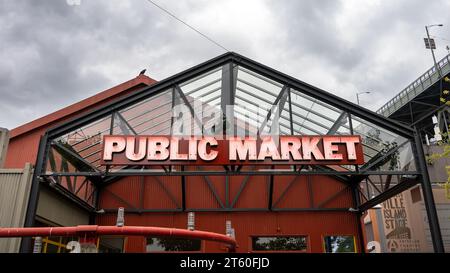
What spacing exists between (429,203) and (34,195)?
1269 centimetres

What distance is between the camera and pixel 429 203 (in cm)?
1239

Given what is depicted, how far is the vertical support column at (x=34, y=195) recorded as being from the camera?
1127 cm

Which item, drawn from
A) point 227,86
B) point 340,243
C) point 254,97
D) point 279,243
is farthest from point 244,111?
point 340,243

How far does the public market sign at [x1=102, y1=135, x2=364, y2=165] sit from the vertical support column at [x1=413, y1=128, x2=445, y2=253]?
6.28 ft

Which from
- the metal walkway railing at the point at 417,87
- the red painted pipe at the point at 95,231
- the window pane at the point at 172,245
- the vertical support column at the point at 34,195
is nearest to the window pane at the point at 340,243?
the window pane at the point at 172,245

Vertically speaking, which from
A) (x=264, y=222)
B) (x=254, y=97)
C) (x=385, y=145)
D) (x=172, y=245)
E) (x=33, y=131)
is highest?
(x=254, y=97)

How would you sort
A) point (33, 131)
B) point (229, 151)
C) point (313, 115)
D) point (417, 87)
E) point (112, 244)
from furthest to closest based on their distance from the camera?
point (417, 87) < point (33, 131) < point (112, 244) < point (313, 115) < point (229, 151)

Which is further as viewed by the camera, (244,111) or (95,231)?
(244,111)

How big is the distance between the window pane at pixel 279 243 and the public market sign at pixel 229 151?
6069mm

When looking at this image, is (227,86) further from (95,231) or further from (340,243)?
(95,231)

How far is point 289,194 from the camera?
1892cm

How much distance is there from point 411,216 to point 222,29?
1601cm

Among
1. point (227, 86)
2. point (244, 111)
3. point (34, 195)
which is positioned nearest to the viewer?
point (34, 195)
